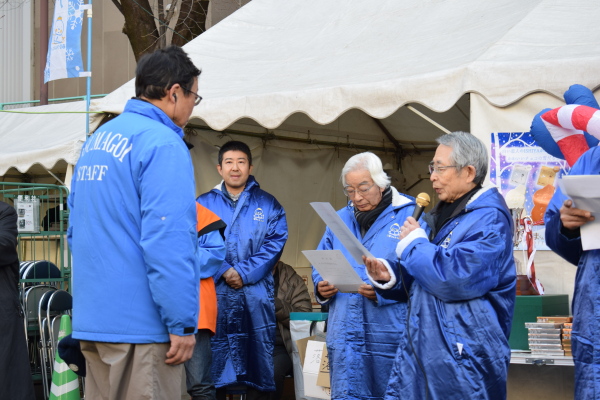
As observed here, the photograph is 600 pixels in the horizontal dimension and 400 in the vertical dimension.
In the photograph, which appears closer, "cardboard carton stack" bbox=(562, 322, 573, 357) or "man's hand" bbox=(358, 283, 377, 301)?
"man's hand" bbox=(358, 283, 377, 301)

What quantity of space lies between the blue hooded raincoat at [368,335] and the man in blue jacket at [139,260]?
53.9 inches

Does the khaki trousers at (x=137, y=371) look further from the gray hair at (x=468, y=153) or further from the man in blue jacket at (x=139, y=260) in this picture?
the gray hair at (x=468, y=153)

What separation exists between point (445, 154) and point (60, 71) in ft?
14.2

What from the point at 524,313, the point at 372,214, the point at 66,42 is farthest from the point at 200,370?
the point at 66,42

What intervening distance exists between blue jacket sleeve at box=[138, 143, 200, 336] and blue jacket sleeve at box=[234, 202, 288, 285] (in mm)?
2470

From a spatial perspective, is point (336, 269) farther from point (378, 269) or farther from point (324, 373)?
point (324, 373)

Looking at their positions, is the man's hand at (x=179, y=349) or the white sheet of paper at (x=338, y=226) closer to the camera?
the man's hand at (x=179, y=349)

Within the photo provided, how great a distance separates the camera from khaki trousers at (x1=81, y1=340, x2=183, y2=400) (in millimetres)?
3057

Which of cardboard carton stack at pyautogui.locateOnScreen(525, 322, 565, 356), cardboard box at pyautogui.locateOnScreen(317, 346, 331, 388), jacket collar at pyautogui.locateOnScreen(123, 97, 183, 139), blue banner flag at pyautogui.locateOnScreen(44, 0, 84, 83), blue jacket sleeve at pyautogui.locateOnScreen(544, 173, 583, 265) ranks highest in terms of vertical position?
blue banner flag at pyautogui.locateOnScreen(44, 0, 84, 83)

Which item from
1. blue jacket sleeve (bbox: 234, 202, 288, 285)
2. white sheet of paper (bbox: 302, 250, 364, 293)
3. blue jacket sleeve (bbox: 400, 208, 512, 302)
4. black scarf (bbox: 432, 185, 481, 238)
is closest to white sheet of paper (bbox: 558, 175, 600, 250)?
blue jacket sleeve (bbox: 400, 208, 512, 302)

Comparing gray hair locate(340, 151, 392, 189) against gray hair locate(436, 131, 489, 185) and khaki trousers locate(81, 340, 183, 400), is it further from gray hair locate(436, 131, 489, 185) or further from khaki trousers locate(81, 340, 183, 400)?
khaki trousers locate(81, 340, 183, 400)

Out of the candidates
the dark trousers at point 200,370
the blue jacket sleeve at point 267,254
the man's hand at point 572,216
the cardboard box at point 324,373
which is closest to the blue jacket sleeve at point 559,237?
the man's hand at point 572,216

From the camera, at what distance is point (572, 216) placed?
10.2 feet

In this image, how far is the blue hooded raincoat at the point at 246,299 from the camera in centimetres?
561
